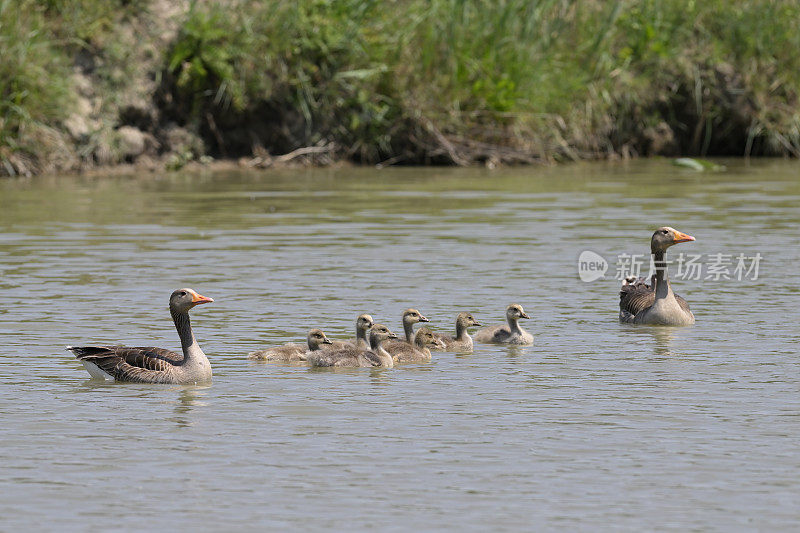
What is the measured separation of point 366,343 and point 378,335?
194 mm

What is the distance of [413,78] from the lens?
29484mm

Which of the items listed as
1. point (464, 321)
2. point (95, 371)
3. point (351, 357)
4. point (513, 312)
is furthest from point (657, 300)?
point (95, 371)

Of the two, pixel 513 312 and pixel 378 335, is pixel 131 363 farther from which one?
pixel 513 312

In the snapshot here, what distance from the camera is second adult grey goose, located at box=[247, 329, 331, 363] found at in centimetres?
1086

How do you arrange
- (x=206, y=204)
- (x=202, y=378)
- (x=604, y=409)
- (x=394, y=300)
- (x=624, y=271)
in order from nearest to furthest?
(x=604, y=409) → (x=202, y=378) → (x=394, y=300) → (x=624, y=271) → (x=206, y=204)

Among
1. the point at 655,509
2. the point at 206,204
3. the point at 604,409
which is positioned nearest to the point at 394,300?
the point at 604,409

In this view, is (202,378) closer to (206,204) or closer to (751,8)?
(206,204)

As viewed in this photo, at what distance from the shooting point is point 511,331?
1189cm

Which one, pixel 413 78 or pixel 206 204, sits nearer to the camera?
pixel 206 204

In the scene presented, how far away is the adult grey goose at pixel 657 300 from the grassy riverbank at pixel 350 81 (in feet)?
51.8

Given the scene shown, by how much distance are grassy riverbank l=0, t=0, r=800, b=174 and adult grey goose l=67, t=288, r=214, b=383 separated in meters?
17.5

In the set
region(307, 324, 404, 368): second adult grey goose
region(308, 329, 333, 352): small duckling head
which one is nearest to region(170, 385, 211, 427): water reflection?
region(307, 324, 404, 368): second adult grey goose

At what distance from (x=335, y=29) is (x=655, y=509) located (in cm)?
2315

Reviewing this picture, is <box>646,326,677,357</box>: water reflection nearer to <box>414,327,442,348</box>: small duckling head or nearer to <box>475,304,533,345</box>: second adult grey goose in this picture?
<box>475,304,533,345</box>: second adult grey goose
